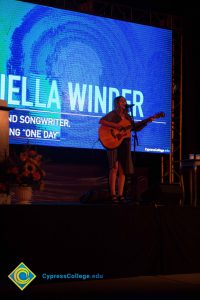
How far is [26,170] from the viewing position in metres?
4.15

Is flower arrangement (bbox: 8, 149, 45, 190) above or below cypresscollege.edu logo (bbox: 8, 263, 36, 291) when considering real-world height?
above

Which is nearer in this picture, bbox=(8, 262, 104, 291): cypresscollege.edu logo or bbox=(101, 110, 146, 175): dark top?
bbox=(8, 262, 104, 291): cypresscollege.edu logo

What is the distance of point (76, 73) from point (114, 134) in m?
1.03

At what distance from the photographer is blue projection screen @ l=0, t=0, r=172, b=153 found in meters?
7.96

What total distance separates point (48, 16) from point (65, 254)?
4797mm

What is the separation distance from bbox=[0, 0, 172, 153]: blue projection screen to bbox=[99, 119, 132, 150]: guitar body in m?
0.12

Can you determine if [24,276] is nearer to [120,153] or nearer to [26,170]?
[26,170]

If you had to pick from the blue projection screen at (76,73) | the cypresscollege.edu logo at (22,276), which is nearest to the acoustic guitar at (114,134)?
the blue projection screen at (76,73)

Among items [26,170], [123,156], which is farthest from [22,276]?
[123,156]

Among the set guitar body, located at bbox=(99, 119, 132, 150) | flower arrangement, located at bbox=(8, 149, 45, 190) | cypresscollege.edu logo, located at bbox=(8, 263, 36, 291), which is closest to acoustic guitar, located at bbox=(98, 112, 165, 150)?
guitar body, located at bbox=(99, 119, 132, 150)

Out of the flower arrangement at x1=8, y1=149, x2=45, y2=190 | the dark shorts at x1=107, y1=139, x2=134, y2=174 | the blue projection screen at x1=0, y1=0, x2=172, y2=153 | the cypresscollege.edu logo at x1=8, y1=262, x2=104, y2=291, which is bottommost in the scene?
the cypresscollege.edu logo at x1=8, y1=262, x2=104, y2=291

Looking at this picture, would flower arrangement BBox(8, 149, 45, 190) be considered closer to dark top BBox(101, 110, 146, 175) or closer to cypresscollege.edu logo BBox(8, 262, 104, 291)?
cypresscollege.edu logo BBox(8, 262, 104, 291)

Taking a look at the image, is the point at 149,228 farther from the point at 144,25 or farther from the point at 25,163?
the point at 144,25

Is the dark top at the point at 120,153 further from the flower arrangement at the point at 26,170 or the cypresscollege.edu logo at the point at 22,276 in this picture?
the cypresscollege.edu logo at the point at 22,276
